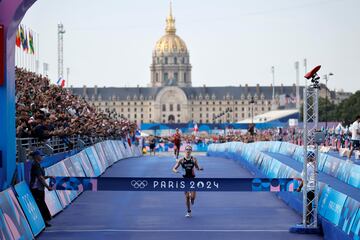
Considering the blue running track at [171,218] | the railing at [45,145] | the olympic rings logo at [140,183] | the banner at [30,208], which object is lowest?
the blue running track at [171,218]

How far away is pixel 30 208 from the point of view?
15.1 meters

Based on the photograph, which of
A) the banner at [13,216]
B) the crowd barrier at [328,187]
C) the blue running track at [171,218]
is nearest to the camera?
the banner at [13,216]

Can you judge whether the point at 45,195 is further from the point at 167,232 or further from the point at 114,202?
the point at 114,202

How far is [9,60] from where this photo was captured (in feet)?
54.2

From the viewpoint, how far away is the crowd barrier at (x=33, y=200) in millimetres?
12852

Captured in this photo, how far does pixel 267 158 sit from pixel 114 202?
743 cm

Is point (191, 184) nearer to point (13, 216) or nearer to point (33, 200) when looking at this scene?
point (33, 200)

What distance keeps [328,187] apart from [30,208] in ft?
16.6

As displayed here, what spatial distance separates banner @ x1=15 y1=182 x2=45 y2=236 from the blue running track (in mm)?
205

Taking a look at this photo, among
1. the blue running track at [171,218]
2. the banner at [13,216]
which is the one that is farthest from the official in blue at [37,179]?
the banner at [13,216]

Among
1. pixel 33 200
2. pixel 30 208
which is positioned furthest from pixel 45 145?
pixel 30 208

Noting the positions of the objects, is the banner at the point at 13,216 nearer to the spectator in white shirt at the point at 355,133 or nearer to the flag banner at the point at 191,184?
the flag banner at the point at 191,184

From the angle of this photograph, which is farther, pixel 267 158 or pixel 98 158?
pixel 98 158

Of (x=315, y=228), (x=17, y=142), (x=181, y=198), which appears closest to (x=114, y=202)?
(x=181, y=198)
